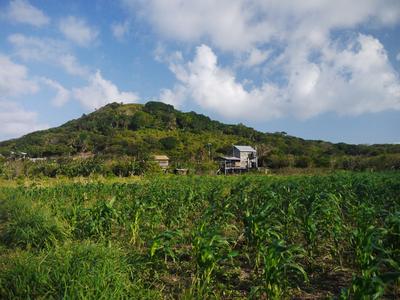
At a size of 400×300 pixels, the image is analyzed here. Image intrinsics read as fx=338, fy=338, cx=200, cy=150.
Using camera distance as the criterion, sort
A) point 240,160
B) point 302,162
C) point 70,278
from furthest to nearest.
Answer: point 240,160 → point 302,162 → point 70,278

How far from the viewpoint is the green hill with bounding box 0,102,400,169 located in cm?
4619

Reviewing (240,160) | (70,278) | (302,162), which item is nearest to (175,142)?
(240,160)

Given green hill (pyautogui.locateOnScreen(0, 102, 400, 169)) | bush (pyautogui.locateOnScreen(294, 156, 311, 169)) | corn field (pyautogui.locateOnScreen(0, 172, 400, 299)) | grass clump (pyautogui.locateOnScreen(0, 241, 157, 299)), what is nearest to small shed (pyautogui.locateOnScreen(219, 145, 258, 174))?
green hill (pyautogui.locateOnScreen(0, 102, 400, 169))

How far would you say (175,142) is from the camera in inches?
2509

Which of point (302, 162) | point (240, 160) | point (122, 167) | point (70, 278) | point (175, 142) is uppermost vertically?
point (175, 142)

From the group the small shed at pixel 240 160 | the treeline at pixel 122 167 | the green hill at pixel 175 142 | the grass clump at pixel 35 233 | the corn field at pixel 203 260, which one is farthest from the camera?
the small shed at pixel 240 160

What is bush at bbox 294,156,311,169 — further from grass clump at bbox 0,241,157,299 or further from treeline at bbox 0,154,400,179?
grass clump at bbox 0,241,157,299

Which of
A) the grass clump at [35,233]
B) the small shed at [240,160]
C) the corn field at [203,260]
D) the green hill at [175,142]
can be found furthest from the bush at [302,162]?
the grass clump at [35,233]

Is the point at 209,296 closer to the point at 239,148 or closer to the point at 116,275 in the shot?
the point at 116,275

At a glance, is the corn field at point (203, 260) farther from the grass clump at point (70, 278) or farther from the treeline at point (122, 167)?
the treeline at point (122, 167)

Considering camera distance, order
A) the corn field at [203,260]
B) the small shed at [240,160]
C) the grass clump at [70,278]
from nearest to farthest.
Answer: the grass clump at [70,278], the corn field at [203,260], the small shed at [240,160]

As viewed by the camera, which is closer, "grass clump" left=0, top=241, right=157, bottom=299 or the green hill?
"grass clump" left=0, top=241, right=157, bottom=299

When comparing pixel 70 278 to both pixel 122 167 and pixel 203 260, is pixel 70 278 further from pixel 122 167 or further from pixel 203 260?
pixel 122 167

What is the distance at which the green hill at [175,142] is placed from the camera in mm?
46188
